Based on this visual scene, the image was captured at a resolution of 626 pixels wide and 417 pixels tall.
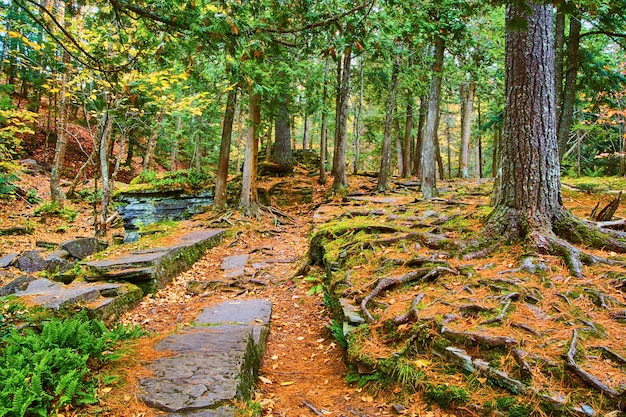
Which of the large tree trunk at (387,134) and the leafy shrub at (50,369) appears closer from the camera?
the leafy shrub at (50,369)

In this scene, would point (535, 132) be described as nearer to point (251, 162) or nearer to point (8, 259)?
point (251, 162)

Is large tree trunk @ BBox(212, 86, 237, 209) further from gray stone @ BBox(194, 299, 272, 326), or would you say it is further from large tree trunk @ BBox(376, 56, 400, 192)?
gray stone @ BBox(194, 299, 272, 326)

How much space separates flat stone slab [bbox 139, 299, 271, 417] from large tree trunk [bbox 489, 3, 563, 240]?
3601 millimetres

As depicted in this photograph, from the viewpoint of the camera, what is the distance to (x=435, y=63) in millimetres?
10148

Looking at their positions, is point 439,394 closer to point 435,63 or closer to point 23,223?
point 435,63

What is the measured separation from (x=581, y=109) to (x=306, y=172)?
11.4 meters

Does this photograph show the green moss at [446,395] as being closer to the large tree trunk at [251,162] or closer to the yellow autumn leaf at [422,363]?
the yellow autumn leaf at [422,363]

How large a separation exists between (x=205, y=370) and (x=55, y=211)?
13.0m

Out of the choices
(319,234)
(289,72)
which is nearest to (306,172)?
(289,72)

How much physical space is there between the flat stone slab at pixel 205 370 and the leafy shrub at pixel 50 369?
421 millimetres

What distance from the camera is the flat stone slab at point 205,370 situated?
2653 mm

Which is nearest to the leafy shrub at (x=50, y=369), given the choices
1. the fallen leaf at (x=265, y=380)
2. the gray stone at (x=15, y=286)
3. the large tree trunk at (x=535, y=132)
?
the fallen leaf at (x=265, y=380)

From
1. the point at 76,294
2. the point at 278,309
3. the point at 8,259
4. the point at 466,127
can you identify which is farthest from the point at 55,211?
the point at 466,127

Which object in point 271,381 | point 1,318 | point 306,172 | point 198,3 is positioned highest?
point 198,3
